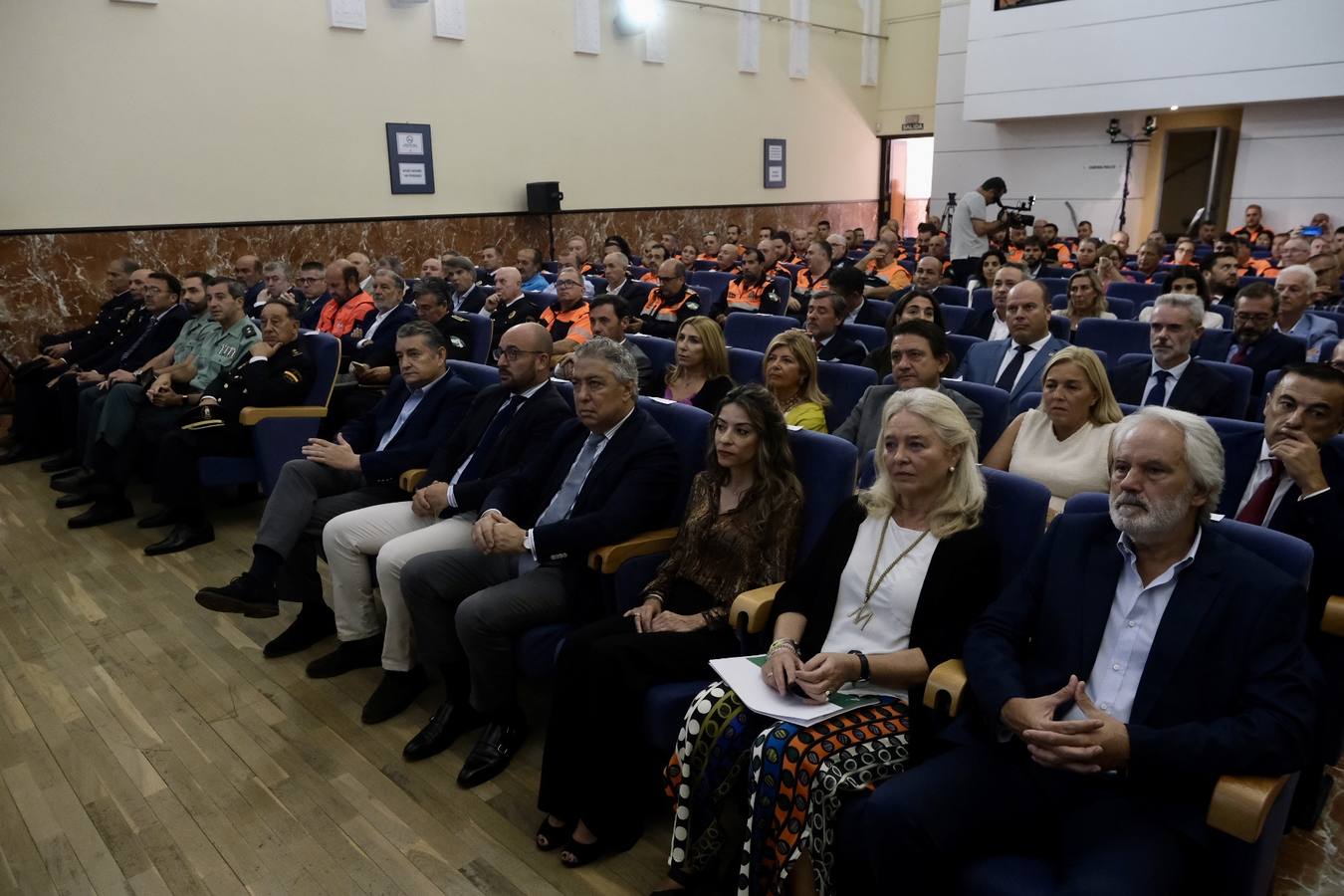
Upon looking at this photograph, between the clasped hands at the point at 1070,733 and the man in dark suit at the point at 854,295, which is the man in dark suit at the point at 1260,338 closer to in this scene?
the man in dark suit at the point at 854,295

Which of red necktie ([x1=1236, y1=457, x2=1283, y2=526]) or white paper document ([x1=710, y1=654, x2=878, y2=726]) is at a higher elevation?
red necktie ([x1=1236, y1=457, x2=1283, y2=526])

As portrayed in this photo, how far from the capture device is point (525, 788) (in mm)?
2447

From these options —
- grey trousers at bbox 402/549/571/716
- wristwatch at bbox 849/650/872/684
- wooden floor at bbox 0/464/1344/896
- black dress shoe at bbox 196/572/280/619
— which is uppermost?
wristwatch at bbox 849/650/872/684

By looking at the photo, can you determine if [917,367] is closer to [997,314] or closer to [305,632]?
[997,314]

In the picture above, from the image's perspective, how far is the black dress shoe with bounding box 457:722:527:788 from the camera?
2.47m

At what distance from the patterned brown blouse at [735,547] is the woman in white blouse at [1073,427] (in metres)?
0.81

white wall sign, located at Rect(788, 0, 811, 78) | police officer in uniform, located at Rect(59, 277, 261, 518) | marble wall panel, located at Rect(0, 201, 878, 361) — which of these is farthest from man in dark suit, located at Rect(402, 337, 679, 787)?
white wall sign, located at Rect(788, 0, 811, 78)

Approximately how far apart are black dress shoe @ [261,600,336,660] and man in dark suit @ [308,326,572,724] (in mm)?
224

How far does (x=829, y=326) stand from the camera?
4.32 metres

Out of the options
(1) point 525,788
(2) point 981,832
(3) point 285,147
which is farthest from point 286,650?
(3) point 285,147

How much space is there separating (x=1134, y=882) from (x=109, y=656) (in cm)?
325

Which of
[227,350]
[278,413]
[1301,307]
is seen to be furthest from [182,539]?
[1301,307]

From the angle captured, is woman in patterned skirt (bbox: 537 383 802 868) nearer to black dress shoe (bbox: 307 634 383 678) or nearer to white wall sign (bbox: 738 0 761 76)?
black dress shoe (bbox: 307 634 383 678)

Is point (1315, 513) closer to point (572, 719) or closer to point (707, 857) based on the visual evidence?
point (707, 857)
